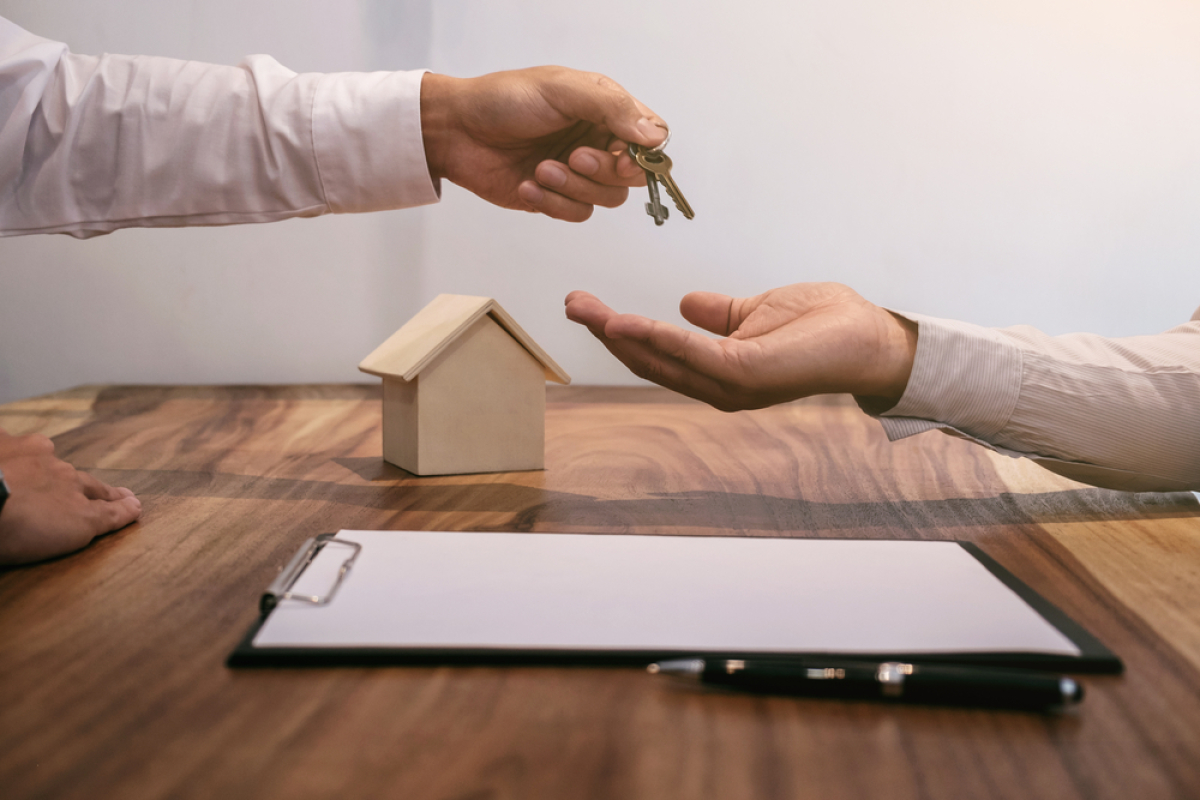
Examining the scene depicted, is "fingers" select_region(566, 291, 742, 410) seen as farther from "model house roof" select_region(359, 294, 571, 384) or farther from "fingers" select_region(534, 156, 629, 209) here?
"fingers" select_region(534, 156, 629, 209)

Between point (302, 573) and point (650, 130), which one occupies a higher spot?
point (650, 130)

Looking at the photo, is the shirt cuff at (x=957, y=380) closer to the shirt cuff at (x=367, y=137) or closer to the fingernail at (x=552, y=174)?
the fingernail at (x=552, y=174)

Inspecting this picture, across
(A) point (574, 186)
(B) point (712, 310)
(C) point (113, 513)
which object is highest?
(A) point (574, 186)

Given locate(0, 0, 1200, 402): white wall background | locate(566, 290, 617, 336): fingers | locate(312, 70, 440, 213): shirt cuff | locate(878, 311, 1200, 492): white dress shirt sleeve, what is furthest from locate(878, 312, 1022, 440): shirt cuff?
locate(0, 0, 1200, 402): white wall background

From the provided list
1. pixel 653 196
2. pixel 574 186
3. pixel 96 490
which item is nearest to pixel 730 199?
pixel 574 186

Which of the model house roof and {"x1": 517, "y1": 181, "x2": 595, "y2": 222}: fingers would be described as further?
{"x1": 517, "y1": 181, "x2": 595, "y2": 222}: fingers

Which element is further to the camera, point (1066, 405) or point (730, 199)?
point (730, 199)

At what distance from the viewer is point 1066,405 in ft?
2.49

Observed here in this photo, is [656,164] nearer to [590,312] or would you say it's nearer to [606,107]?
[606,107]

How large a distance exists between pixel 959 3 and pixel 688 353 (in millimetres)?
1149

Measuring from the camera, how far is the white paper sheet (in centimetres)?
42

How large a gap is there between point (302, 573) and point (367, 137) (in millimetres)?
590

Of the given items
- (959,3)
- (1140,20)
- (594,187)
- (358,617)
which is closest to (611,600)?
(358,617)

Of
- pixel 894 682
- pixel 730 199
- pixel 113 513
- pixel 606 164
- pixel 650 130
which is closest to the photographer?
pixel 894 682
